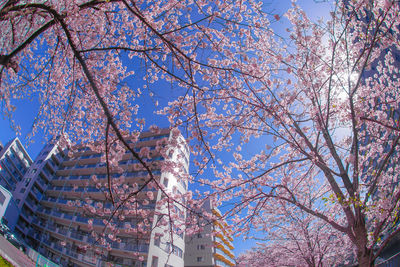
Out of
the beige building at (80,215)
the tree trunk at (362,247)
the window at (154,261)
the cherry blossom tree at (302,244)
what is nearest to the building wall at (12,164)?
the beige building at (80,215)

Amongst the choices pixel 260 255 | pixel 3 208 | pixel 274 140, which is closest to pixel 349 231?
pixel 274 140

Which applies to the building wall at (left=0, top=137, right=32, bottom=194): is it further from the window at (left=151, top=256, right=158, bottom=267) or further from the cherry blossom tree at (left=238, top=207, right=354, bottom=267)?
the cherry blossom tree at (left=238, top=207, right=354, bottom=267)

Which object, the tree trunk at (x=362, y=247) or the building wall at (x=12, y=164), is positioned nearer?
the tree trunk at (x=362, y=247)

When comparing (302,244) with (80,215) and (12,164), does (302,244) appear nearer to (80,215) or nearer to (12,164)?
(80,215)

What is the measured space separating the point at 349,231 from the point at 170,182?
1966 centimetres

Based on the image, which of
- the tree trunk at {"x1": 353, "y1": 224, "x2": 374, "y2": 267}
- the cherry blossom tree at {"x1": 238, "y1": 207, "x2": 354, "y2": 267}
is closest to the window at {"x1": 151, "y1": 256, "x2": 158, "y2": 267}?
the cherry blossom tree at {"x1": 238, "y1": 207, "x2": 354, "y2": 267}

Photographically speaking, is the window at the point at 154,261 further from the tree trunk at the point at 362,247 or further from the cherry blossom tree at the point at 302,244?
the tree trunk at the point at 362,247

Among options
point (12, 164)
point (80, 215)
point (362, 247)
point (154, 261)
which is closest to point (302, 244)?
point (362, 247)

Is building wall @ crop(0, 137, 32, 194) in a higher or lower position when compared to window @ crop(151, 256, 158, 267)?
higher

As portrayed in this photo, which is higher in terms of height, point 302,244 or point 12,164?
point 12,164

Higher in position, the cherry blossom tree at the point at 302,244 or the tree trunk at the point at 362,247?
the cherry blossom tree at the point at 302,244

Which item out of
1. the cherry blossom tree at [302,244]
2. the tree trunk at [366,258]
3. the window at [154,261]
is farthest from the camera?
the window at [154,261]

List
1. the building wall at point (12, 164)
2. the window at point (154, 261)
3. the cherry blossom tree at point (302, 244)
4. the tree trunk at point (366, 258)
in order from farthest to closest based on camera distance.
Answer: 1. the building wall at point (12, 164)
2. the window at point (154, 261)
3. the cherry blossom tree at point (302, 244)
4. the tree trunk at point (366, 258)

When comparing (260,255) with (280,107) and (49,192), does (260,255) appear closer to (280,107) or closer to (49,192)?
(280,107)
